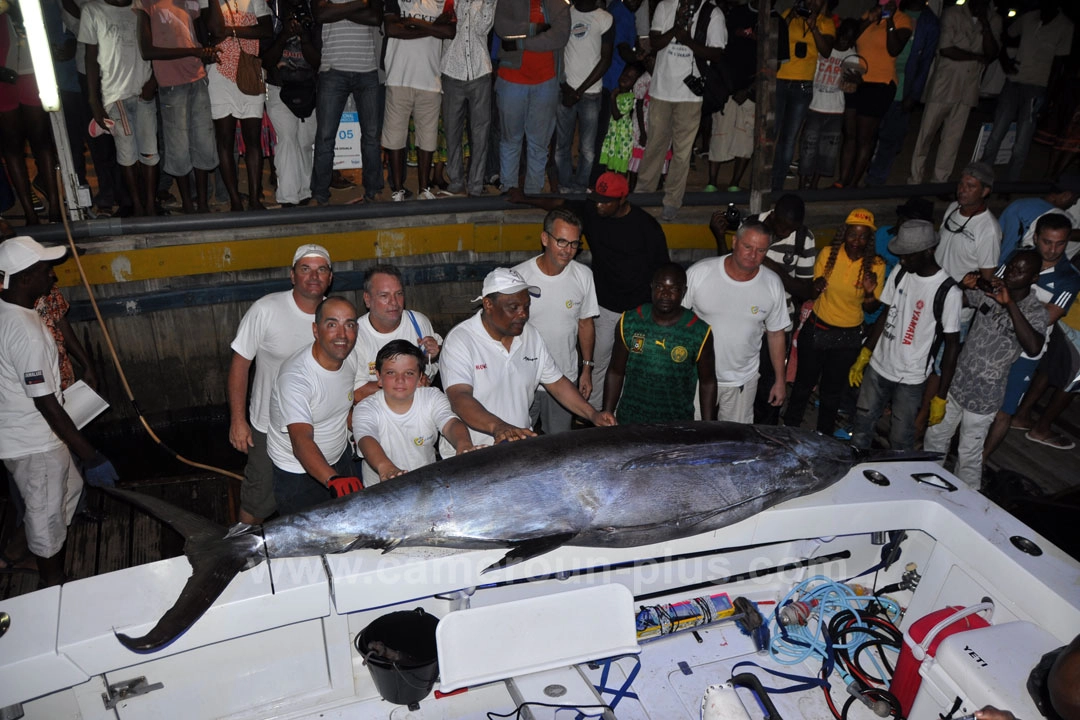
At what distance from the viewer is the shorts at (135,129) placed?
694 cm

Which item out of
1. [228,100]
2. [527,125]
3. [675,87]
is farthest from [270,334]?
[675,87]

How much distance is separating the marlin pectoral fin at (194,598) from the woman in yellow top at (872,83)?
8868 mm

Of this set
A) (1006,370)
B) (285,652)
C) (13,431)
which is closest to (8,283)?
(13,431)

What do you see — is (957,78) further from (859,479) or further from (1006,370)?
(859,479)

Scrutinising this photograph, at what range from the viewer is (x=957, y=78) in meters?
9.63

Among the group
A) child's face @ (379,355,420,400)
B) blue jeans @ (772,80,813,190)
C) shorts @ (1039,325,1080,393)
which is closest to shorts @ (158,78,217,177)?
child's face @ (379,355,420,400)

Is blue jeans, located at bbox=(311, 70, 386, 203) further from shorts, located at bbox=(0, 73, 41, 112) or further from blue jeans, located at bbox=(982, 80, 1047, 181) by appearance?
blue jeans, located at bbox=(982, 80, 1047, 181)

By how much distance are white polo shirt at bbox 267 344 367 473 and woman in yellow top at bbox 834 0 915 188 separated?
7.52 m

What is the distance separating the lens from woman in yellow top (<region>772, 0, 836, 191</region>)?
8.41 metres

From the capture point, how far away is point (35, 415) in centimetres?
448

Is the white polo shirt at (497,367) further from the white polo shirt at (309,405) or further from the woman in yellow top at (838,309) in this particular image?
the woman in yellow top at (838,309)

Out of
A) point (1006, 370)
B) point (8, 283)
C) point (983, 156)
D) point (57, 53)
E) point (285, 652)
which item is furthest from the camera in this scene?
point (983, 156)

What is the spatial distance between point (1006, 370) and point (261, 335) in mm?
5194

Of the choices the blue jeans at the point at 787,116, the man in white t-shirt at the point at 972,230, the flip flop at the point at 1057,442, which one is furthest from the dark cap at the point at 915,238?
the blue jeans at the point at 787,116
